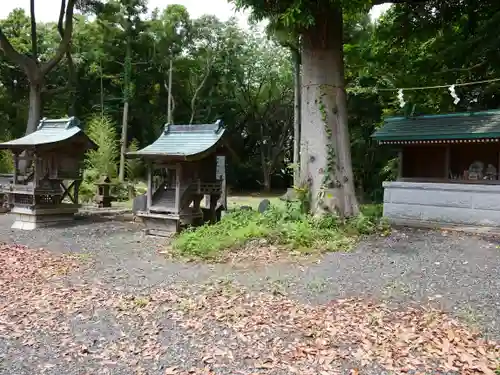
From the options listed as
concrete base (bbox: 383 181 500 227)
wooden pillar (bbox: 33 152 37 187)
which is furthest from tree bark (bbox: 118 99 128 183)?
concrete base (bbox: 383 181 500 227)

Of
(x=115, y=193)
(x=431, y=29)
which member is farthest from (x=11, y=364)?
(x=115, y=193)

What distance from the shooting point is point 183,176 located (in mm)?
10242

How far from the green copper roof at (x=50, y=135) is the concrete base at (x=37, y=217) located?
162cm

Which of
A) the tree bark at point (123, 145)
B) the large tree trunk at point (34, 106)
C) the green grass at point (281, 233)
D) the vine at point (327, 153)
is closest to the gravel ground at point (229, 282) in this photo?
the green grass at point (281, 233)

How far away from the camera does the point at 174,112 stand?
28.4 metres

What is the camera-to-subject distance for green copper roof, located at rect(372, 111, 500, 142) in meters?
11.1

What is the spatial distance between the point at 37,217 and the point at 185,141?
4.48 meters

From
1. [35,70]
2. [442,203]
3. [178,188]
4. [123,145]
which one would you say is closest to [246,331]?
[178,188]

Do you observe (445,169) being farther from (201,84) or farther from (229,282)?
(201,84)

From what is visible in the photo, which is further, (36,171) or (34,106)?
(34,106)

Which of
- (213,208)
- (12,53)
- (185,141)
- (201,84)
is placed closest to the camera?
(185,141)

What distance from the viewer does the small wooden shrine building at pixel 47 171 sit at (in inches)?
465

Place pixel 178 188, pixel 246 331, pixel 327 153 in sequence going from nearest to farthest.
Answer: pixel 246 331
pixel 327 153
pixel 178 188

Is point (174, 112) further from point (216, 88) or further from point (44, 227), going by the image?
point (44, 227)
